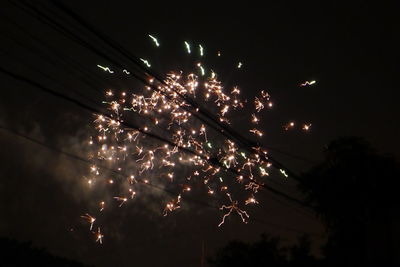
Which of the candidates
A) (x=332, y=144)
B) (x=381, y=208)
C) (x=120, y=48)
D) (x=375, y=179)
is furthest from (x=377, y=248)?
(x=120, y=48)

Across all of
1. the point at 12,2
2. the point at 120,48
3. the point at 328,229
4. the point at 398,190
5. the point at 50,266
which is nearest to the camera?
the point at 12,2

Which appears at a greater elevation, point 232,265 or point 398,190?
point 398,190

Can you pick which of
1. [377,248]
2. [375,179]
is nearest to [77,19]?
[375,179]

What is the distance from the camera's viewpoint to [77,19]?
4562mm

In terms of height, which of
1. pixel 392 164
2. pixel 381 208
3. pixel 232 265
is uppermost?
pixel 392 164

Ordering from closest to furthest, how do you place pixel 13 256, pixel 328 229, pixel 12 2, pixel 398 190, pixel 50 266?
1. pixel 12 2
2. pixel 398 190
3. pixel 328 229
4. pixel 13 256
5. pixel 50 266

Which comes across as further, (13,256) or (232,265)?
(13,256)

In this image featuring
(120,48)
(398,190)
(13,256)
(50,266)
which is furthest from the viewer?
(50,266)

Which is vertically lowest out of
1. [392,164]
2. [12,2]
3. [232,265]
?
[232,265]

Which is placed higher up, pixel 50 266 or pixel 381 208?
pixel 381 208

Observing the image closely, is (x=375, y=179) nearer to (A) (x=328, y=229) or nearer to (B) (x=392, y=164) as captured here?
(B) (x=392, y=164)

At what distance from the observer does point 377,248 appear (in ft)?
41.8

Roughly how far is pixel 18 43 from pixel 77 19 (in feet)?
4.50

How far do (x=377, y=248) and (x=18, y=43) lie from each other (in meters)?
10.8
